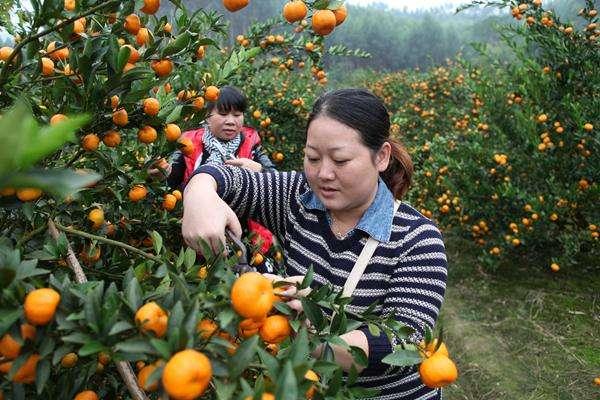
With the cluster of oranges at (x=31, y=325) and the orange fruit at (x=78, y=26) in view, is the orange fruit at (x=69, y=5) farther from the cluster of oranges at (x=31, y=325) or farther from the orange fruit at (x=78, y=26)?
the cluster of oranges at (x=31, y=325)

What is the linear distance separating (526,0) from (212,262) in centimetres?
450

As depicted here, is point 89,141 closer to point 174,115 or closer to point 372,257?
point 174,115

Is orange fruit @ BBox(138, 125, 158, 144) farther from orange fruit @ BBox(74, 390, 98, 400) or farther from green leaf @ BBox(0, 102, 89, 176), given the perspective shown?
green leaf @ BBox(0, 102, 89, 176)

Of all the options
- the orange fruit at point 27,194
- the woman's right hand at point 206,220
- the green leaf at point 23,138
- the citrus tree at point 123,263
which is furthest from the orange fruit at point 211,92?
the green leaf at point 23,138

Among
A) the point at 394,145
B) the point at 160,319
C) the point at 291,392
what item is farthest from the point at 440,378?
the point at 394,145

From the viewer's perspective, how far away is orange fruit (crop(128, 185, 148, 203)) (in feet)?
4.90

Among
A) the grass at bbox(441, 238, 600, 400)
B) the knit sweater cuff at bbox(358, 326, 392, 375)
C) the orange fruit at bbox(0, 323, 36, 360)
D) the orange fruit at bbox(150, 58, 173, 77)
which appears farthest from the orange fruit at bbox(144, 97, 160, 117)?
the grass at bbox(441, 238, 600, 400)

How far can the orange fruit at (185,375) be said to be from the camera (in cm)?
70

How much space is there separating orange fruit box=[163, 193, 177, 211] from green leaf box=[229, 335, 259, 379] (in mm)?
951

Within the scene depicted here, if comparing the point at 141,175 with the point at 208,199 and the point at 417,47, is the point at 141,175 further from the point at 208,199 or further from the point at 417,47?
the point at 417,47

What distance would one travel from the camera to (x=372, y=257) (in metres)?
1.54

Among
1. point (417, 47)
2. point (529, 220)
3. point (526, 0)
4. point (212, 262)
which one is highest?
point (212, 262)

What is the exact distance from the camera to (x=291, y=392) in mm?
707

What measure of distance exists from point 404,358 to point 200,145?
2.37 meters
